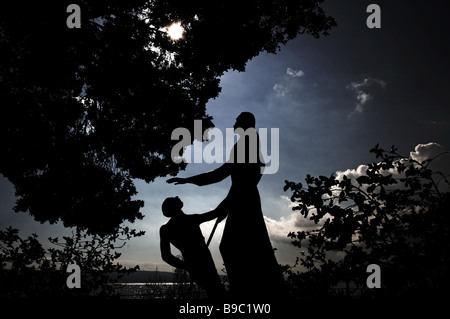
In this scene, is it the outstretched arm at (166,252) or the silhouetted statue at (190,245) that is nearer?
the silhouetted statue at (190,245)

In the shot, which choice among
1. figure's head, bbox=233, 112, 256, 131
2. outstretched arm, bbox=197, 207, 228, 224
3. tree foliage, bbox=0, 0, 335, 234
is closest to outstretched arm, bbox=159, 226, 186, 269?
outstretched arm, bbox=197, 207, 228, 224

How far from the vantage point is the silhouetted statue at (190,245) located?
2.99m

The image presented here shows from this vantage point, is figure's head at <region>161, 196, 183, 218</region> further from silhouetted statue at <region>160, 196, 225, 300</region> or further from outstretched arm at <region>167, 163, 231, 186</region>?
outstretched arm at <region>167, 163, 231, 186</region>

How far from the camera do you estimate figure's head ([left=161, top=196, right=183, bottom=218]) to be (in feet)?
10.7

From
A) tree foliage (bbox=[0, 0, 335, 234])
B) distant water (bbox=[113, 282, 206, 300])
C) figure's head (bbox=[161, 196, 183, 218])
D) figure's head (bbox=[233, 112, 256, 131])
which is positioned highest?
tree foliage (bbox=[0, 0, 335, 234])

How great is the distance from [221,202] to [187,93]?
6.26m

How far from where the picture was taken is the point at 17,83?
707 cm

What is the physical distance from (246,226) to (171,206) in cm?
102

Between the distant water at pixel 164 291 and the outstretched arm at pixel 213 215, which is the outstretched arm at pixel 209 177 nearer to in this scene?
the outstretched arm at pixel 213 215

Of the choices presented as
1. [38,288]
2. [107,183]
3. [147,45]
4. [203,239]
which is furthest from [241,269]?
[147,45]

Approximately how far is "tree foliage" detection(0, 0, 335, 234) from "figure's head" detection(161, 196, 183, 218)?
501cm

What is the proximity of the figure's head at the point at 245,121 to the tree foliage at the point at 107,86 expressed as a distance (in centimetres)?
509

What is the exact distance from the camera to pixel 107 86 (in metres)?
7.37

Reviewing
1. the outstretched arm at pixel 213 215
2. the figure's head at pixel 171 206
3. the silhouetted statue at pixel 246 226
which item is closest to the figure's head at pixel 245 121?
the silhouetted statue at pixel 246 226
